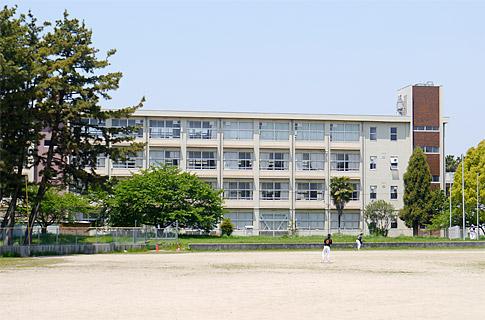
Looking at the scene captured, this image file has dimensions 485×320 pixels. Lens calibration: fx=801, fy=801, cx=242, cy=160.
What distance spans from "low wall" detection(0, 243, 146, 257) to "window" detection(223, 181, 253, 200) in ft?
92.1

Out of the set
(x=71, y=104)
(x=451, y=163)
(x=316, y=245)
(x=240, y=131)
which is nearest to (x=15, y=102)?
(x=71, y=104)

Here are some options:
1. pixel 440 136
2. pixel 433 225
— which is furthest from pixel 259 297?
pixel 440 136

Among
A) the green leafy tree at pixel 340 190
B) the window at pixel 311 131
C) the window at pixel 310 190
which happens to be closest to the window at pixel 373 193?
the green leafy tree at pixel 340 190

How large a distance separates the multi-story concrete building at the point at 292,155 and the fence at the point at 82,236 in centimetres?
2176

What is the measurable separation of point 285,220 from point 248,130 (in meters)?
10.4

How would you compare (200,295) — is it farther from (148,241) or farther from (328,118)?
(328,118)

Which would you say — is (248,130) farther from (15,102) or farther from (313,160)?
(15,102)

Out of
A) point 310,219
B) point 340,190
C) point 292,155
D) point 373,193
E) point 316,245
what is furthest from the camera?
point 373,193

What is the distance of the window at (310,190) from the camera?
282 feet

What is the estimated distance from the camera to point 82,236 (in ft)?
177

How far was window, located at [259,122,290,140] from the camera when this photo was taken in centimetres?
8538

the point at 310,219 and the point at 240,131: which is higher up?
the point at 240,131

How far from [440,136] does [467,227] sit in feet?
37.4

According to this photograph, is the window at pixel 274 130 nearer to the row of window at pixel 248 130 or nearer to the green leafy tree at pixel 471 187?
the row of window at pixel 248 130
